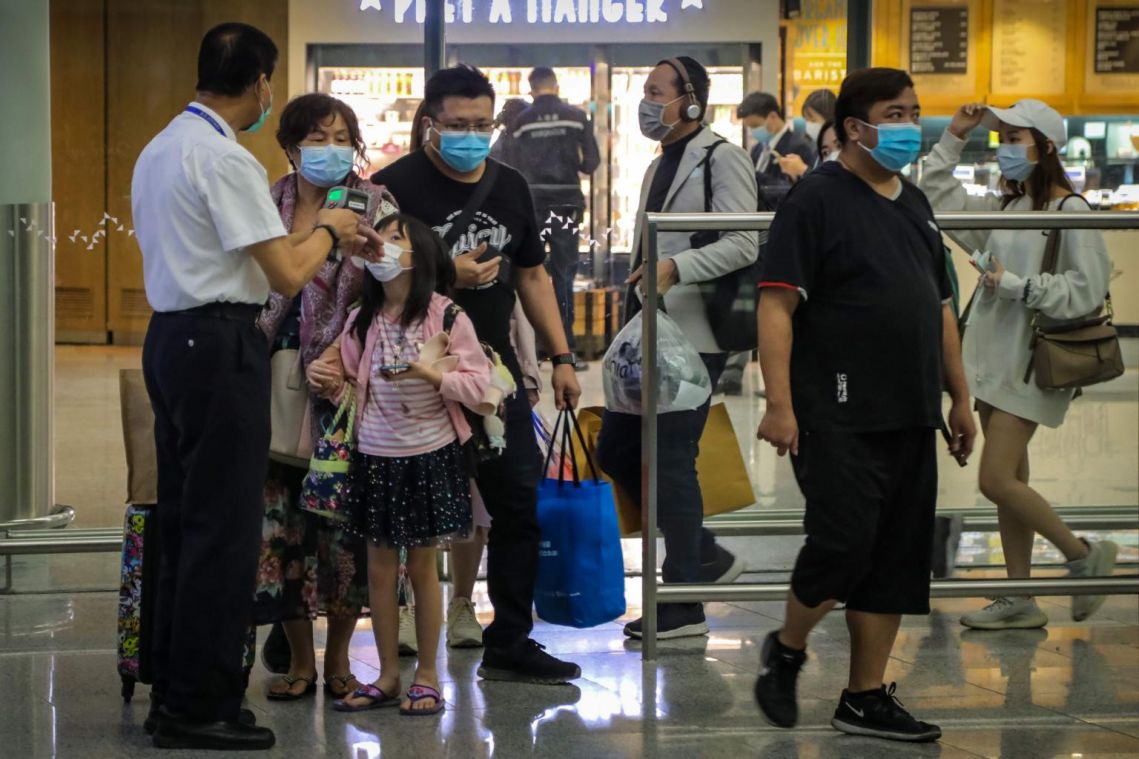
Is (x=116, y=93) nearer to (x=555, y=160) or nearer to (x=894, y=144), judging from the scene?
(x=555, y=160)

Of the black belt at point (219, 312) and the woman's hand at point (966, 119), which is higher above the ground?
the woman's hand at point (966, 119)

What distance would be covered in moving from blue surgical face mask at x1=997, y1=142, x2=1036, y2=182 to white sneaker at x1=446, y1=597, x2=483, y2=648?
7.04 feet

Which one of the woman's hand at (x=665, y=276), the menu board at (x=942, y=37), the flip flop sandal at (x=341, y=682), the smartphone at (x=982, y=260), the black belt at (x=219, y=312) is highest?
the menu board at (x=942, y=37)

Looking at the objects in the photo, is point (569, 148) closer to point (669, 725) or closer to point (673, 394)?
point (673, 394)

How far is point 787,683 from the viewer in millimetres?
3957

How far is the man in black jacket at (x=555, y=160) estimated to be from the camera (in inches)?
257

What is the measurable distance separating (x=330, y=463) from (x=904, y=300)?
57.3 inches

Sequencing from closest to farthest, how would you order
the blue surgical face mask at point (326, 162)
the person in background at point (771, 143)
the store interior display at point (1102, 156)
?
the blue surgical face mask at point (326, 162) < the person in background at point (771, 143) < the store interior display at point (1102, 156)

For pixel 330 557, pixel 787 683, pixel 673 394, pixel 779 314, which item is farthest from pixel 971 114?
pixel 330 557

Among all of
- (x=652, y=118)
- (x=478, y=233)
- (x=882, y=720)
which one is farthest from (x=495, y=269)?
(x=882, y=720)

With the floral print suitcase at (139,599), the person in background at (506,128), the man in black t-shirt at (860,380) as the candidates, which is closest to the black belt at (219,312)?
Result: the floral print suitcase at (139,599)

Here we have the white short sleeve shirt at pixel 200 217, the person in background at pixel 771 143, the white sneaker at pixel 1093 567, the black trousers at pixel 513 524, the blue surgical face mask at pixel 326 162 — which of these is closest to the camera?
the white short sleeve shirt at pixel 200 217

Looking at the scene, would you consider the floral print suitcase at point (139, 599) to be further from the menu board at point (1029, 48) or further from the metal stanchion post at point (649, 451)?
the menu board at point (1029, 48)

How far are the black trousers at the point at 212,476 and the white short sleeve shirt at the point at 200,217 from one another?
0.07 meters
